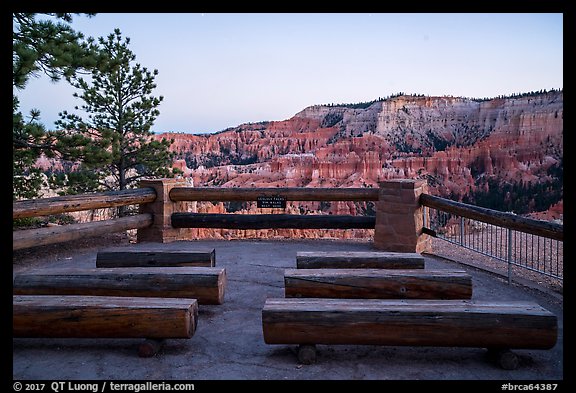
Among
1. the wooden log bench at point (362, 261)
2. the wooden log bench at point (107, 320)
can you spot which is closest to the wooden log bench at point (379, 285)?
the wooden log bench at point (362, 261)

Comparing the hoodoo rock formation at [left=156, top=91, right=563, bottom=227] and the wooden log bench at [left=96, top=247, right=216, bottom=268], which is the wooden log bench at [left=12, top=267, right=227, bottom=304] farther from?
the hoodoo rock formation at [left=156, top=91, right=563, bottom=227]

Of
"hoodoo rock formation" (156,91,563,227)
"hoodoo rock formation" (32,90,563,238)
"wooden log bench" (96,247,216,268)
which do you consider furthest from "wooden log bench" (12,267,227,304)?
"hoodoo rock formation" (156,91,563,227)

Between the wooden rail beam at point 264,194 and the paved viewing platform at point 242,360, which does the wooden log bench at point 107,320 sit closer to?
the paved viewing platform at point 242,360

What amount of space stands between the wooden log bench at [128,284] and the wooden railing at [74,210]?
2.13m

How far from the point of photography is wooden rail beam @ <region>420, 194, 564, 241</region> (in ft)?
16.2

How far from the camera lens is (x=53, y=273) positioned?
4.33m

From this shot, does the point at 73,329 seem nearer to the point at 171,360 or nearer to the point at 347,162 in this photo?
the point at 171,360

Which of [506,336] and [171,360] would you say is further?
[171,360]

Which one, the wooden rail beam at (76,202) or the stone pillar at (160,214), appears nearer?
the wooden rail beam at (76,202)

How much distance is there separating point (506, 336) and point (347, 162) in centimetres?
6852

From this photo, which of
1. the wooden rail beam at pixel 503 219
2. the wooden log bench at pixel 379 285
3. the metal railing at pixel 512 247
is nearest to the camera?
the wooden log bench at pixel 379 285

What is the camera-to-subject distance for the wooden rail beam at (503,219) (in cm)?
493
